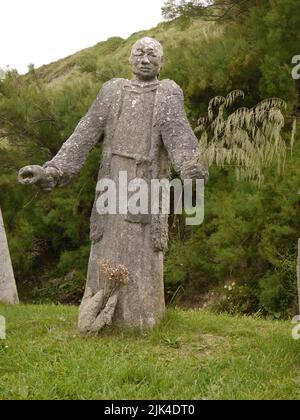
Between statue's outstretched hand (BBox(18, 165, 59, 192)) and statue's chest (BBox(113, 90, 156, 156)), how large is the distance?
0.67 meters

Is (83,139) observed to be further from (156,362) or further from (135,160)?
(156,362)

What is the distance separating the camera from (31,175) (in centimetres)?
552

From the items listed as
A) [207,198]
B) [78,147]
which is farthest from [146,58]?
[207,198]

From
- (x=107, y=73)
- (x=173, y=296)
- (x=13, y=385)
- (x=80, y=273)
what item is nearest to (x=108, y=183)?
(x=13, y=385)

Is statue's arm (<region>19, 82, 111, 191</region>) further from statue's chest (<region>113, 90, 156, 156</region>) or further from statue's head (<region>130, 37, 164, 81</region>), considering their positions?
statue's head (<region>130, 37, 164, 81</region>)

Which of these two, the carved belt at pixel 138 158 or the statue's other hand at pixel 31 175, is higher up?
the carved belt at pixel 138 158

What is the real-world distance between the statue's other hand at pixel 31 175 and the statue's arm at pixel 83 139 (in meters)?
0.38

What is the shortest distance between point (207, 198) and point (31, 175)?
605cm

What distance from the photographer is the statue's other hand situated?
5453 millimetres

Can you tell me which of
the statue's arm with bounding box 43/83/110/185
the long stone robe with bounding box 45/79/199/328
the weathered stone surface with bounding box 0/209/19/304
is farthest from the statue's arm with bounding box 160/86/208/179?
the weathered stone surface with bounding box 0/209/19/304

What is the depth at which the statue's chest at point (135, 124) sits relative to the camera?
593 centimetres

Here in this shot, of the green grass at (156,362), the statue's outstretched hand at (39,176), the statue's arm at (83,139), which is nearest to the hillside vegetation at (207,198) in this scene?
the green grass at (156,362)

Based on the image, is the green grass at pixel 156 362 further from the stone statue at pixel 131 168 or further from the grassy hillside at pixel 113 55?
the grassy hillside at pixel 113 55

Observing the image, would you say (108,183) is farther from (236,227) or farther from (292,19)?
(292,19)
